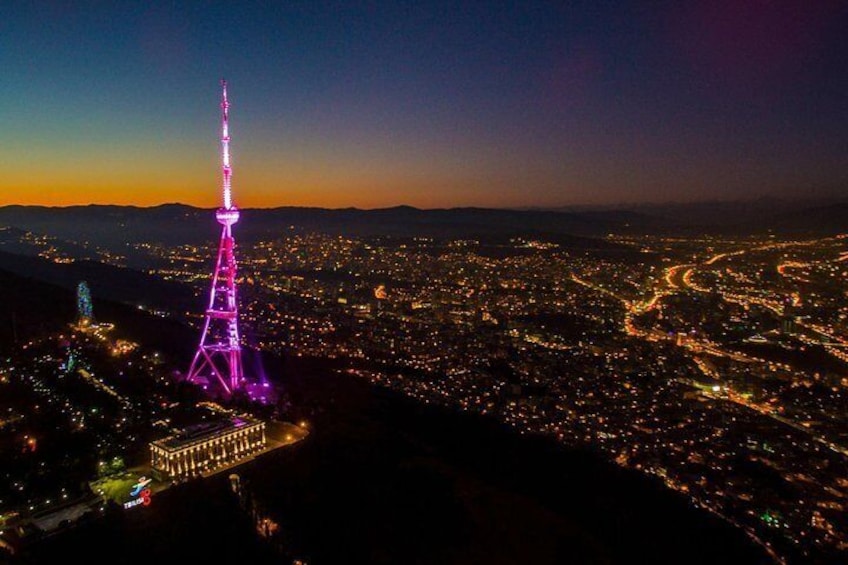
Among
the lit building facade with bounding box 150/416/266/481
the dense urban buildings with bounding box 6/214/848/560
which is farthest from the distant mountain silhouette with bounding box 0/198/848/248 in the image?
the lit building facade with bounding box 150/416/266/481

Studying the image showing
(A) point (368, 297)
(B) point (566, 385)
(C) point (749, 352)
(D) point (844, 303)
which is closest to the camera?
(B) point (566, 385)

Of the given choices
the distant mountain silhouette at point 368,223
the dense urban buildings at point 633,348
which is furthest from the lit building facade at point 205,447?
the distant mountain silhouette at point 368,223

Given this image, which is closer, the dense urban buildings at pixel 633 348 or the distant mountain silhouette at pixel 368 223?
the dense urban buildings at pixel 633 348

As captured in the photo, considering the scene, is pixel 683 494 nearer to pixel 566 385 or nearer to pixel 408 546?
pixel 408 546

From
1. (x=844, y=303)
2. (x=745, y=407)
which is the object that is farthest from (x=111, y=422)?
(x=844, y=303)

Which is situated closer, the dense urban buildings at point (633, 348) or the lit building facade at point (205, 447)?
the lit building facade at point (205, 447)

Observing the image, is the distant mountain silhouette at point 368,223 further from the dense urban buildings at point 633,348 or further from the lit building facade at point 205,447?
the lit building facade at point 205,447

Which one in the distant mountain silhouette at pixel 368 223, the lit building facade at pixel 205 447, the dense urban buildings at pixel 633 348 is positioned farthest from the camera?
the distant mountain silhouette at pixel 368 223

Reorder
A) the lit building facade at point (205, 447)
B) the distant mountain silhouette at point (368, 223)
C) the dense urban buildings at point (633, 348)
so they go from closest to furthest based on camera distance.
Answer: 1. the lit building facade at point (205, 447)
2. the dense urban buildings at point (633, 348)
3. the distant mountain silhouette at point (368, 223)
